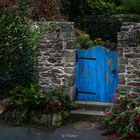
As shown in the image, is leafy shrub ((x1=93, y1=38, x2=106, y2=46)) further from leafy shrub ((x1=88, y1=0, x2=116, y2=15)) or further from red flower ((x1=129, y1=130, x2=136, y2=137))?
red flower ((x1=129, y1=130, x2=136, y2=137))

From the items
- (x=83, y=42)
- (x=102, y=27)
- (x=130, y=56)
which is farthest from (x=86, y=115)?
(x=102, y=27)

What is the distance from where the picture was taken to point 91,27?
584 inches

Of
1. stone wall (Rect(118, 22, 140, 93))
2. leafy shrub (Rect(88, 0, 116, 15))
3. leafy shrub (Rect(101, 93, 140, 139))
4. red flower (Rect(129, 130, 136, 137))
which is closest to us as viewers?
red flower (Rect(129, 130, 136, 137))

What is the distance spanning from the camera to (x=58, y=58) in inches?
401

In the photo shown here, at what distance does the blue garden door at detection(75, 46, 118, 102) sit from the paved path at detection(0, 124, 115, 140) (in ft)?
4.20

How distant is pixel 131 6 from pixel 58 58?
275 inches

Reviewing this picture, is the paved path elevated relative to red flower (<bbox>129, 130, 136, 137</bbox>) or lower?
lower

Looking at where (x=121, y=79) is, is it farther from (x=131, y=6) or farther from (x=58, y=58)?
(x=131, y=6)

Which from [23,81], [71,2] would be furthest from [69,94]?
[71,2]

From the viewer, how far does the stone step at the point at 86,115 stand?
9.66 m

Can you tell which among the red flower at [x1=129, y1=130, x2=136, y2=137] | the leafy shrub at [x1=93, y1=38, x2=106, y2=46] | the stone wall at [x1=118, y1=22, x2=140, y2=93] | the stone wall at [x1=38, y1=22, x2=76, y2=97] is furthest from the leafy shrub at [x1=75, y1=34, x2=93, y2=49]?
the red flower at [x1=129, y1=130, x2=136, y2=137]

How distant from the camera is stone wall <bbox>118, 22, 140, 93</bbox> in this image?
9422 millimetres

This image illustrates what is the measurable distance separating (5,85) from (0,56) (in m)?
0.85

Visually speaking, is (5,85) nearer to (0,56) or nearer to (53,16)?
(0,56)
